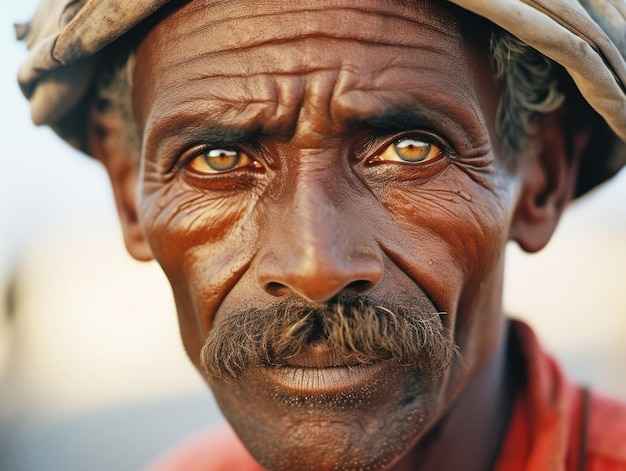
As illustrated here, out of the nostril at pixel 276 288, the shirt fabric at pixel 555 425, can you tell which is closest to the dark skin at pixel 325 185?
the nostril at pixel 276 288

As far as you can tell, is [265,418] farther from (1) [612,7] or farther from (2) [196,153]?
(1) [612,7]

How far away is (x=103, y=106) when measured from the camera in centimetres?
278

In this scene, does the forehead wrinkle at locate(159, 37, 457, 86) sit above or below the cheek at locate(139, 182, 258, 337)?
above

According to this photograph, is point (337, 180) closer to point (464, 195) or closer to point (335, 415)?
point (464, 195)

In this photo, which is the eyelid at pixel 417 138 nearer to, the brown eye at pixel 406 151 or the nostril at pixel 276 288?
the brown eye at pixel 406 151

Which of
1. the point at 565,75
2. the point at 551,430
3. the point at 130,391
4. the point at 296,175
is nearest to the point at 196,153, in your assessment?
the point at 296,175

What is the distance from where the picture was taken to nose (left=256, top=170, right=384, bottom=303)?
1.90 m

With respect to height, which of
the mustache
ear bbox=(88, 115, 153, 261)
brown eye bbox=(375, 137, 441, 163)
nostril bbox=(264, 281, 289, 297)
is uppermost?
brown eye bbox=(375, 137, 441, 163)

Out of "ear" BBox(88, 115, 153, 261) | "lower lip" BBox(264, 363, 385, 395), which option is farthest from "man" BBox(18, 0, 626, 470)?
"ear" BBox(88, 115, 153, 261)

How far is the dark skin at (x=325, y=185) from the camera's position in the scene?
6.66 feet

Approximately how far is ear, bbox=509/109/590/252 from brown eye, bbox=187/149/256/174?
91 centimetres

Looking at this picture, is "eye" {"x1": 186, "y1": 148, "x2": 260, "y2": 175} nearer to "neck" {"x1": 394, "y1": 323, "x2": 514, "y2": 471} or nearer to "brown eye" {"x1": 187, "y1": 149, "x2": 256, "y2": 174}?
"brown eye" {"x1": 187, "y1": 149, "x2": 256, "y2": 174}

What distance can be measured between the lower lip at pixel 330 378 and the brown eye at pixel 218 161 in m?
0.58

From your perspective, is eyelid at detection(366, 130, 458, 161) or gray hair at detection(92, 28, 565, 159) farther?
gray hair at detection(92, 28, 565, 159)
